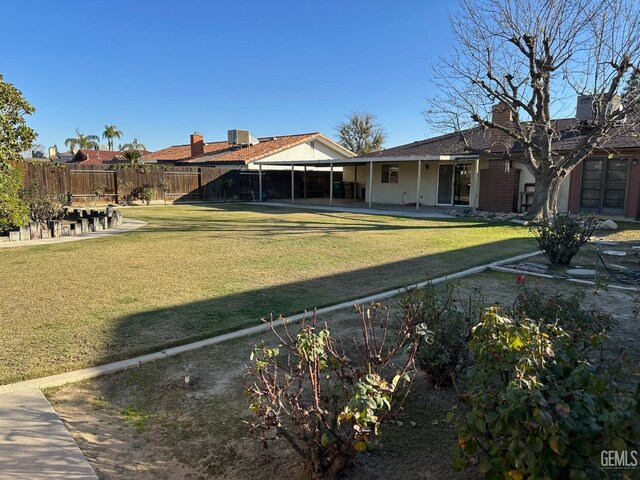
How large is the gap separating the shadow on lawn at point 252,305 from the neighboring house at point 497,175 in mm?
9385

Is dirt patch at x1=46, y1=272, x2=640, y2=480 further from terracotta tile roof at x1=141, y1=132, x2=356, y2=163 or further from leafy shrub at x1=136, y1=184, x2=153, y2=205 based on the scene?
terracotta tile roof at x1=141, y1=132, x2=356, y2=163

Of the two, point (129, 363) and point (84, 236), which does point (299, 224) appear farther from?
point (129, 363)

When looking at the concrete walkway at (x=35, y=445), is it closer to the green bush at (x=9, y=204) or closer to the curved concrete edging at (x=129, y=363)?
the curved concrete edging at (x=129, y=363)

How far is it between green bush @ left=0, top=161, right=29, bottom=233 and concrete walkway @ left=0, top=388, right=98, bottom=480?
8644mm

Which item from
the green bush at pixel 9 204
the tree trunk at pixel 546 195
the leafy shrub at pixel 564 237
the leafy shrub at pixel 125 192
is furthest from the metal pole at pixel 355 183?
the leafy shrub at pixel 564 237

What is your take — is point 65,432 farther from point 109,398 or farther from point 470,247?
point 470,247

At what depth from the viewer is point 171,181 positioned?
79.1 ft

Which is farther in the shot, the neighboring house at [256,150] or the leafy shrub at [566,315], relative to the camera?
the neighboring house at [256,150]

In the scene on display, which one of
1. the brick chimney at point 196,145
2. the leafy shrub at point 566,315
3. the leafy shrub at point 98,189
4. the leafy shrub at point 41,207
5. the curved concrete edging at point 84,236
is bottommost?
the curved concrete edging at point 84,236

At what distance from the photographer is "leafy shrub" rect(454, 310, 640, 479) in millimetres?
1495

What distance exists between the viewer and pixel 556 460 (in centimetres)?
151

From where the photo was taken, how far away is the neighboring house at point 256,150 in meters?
28.6

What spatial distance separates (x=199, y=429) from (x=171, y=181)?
2315cm

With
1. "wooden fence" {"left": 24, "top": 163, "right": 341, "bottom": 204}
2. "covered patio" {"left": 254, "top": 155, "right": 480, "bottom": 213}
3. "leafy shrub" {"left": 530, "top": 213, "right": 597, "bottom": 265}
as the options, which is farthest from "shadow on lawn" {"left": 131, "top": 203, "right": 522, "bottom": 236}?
"wooden fence" {"left": 24, "top": 163, "right": 341, "bottom": 204}
